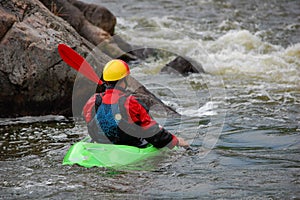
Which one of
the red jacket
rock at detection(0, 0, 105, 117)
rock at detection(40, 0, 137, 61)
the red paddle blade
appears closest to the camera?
the red jacket

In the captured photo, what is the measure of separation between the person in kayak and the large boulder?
187 cm

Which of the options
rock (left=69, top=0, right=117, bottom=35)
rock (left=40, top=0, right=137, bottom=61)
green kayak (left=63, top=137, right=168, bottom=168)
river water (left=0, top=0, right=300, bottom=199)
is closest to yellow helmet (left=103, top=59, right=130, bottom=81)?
green kayak (left=63, top=137, right=168, bottom=168)

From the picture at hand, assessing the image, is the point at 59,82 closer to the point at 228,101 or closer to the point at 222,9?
the point at 228,101

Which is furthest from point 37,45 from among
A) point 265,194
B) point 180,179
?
point 265,194

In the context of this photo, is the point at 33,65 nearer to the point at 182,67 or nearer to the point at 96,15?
the point at 182,67

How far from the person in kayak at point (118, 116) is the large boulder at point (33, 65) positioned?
187cm

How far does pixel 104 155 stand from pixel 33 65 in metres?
2.30

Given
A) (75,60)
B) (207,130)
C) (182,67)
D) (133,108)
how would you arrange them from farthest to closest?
(182,67)
(207,130)
(75,60)
(133,108)

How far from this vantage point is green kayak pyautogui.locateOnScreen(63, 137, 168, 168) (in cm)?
516

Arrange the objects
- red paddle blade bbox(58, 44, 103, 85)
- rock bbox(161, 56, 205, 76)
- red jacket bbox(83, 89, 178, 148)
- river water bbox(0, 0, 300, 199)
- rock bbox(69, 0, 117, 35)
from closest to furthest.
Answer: river water bbox(0, 0, 300, 199)
red jacket bbox(83, 89, 178, 148)
red paddle blade bbox(58, 44, 103, 85)
rock bbox(161, 56, 205, 76)
rock bbox(69, 0, 117, 35)

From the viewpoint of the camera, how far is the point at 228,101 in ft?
27.2

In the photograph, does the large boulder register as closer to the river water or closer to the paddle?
the river water

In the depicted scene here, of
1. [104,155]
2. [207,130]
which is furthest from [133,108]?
[207,130]

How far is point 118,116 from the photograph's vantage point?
5.18m
